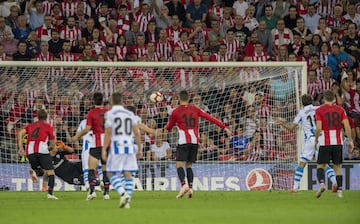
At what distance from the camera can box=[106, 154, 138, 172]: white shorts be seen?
53.5ft

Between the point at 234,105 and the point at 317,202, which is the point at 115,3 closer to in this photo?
the point at 234,105

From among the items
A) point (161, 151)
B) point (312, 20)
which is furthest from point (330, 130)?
point (312, 20)

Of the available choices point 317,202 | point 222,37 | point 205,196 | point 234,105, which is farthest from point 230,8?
point 317,202

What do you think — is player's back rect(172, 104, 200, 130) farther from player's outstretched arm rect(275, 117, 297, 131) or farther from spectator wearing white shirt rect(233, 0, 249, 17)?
spectator wearing white shirt rect(233, 0, 249, 17)

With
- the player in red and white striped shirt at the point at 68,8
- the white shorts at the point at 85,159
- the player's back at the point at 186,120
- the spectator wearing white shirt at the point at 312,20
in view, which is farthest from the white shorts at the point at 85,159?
the spectator wearing white shirt at the point at 312,20

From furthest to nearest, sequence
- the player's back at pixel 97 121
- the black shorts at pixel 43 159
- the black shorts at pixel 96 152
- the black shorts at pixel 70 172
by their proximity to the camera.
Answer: the black shorts at pixel 70 172 → the black shorts at pixel 43 159 → the black shorts at pixel 96 152 → the player's back at pixel 97 121

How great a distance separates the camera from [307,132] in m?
20.8

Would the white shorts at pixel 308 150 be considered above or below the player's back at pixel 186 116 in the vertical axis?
below

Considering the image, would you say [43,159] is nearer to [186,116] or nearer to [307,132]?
[186,116]

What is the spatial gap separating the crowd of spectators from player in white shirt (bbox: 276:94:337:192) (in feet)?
6.76

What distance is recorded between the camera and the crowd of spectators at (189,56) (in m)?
22.8

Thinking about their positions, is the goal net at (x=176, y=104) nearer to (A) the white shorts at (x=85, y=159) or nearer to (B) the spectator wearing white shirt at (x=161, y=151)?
(B) the spectator wearing white shirt at (x=161, y=151)

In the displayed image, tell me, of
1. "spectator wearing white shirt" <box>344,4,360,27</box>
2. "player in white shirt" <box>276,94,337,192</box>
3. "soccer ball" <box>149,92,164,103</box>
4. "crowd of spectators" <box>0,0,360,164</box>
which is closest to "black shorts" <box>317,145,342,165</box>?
"player in white shirt" <box>276,94,337,192</box>

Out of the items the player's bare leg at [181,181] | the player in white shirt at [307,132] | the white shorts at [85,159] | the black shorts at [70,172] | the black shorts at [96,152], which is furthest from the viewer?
the black shorts at [70,172]
